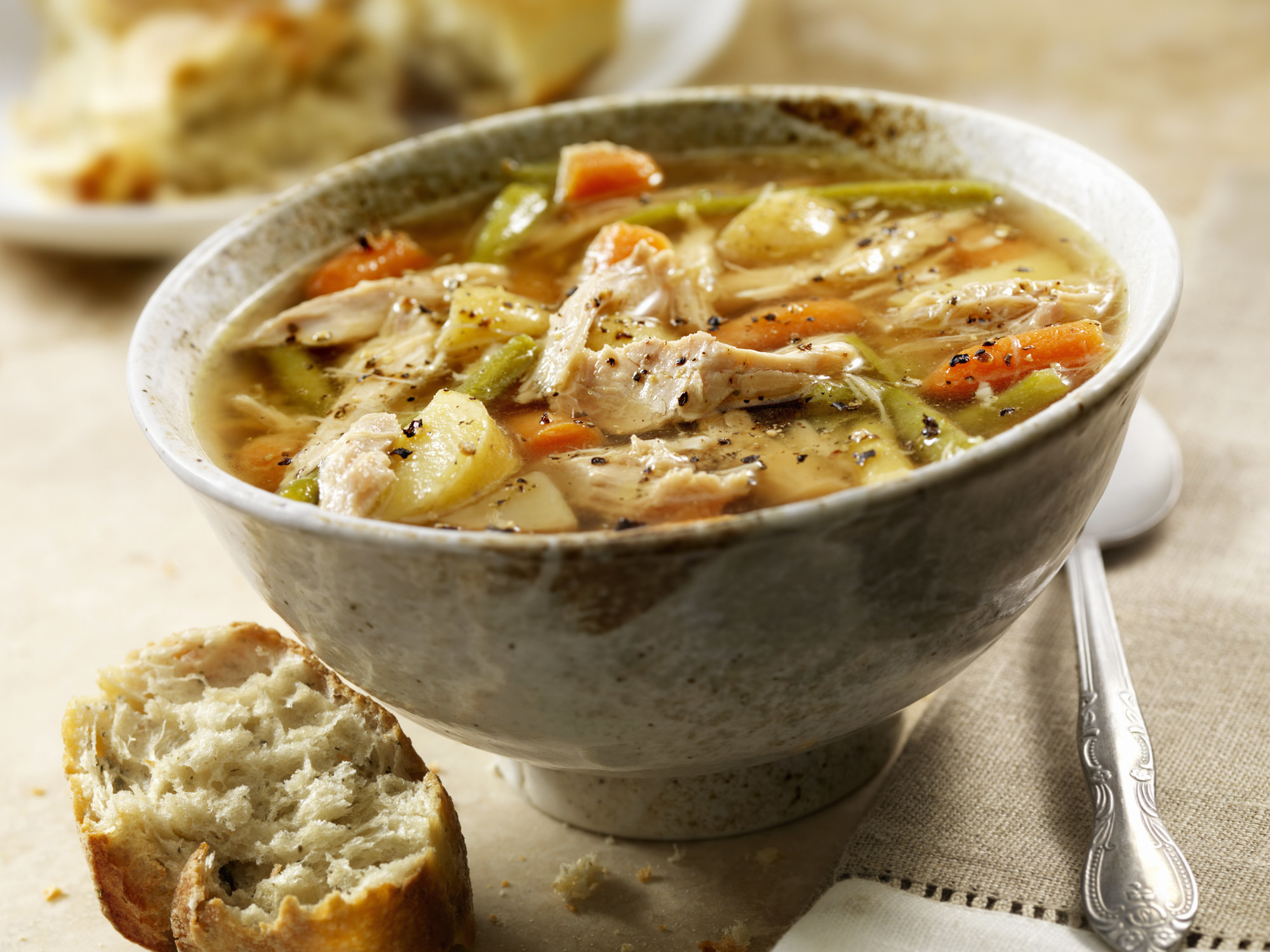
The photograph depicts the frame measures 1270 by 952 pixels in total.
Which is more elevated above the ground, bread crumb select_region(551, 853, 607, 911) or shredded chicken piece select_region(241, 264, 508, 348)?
shredded chicken piece select_region(241, 264, 508, 348)

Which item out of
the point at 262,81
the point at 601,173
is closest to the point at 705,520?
the point at 601,173

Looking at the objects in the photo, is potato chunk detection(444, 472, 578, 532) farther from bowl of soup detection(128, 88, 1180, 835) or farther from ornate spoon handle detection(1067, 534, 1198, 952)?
ornate spoon handle detection(1067, 534, 1198, 952)

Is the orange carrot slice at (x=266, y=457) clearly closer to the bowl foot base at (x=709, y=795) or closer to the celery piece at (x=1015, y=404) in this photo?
the bowl foot base at (x=709, y=795)

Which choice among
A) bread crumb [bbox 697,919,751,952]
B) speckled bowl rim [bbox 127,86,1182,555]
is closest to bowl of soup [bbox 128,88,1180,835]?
speckled bowl rim [bbox 127,86,1182,555]

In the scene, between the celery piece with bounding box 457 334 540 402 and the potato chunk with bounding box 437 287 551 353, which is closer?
the celery piece with bounding box 457 334 540 402

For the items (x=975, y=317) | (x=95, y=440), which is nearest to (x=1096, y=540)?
(x=975, y=317)

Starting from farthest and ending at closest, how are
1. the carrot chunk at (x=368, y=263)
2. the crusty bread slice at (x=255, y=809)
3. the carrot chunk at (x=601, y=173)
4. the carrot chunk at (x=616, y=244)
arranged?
the carrot chunk at (x=601, y=173), the carrot chunk at (x=368, y=263), the carrot chunk at (x=616, y=244), the crusty bread slice at (x=255, y=809)

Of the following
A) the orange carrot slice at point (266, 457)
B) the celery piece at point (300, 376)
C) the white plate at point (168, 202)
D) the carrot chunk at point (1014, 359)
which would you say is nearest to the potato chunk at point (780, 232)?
the carrot chunk at point (1014, 359)
